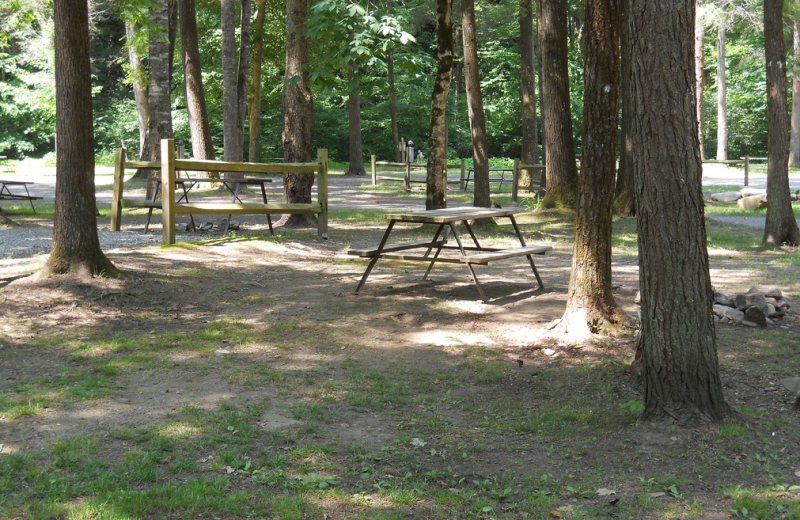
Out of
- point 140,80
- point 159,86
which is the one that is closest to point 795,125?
point 140,80

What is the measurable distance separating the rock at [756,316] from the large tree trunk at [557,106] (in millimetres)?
7710

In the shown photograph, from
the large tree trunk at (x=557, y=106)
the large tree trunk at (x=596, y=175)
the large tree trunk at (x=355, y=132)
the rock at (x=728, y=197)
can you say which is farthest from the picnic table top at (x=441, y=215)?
the large tree trunk at (x=355, y=132)

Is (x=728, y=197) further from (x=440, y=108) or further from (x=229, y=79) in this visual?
(x=229, y=79)

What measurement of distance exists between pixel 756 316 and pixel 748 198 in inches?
514

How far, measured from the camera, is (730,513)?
335 cm

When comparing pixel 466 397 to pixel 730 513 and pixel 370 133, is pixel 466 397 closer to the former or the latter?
pixel 730 513

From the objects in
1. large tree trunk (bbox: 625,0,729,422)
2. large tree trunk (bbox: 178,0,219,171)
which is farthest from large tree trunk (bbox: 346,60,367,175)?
large tree trunk (bbox: 625,0,729,422)

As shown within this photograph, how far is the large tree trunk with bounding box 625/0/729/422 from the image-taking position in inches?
159

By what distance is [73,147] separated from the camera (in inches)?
275

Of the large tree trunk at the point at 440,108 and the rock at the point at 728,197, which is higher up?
the large tree trunk at the point at 440,108

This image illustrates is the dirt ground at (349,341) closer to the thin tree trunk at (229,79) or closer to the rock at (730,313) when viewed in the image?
the rock at (730,313)

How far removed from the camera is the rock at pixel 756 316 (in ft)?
21.2

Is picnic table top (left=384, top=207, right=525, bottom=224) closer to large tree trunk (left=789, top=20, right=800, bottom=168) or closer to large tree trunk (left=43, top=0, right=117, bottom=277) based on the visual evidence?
large tree trunk (left=43, top=0, right=117, bottom=277)

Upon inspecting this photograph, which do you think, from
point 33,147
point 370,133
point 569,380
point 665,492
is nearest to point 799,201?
point 569,380
